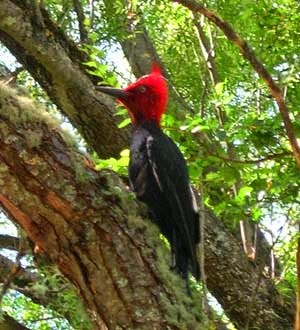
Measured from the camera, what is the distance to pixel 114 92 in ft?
10.2

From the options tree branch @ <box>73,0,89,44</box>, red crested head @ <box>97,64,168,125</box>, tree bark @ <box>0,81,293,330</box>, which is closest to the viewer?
tree bark @ <box>0,81,293,330</box>

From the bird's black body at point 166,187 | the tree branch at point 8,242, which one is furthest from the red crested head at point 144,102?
the tree branch at point 8,242

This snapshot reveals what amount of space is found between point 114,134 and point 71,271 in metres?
1.42

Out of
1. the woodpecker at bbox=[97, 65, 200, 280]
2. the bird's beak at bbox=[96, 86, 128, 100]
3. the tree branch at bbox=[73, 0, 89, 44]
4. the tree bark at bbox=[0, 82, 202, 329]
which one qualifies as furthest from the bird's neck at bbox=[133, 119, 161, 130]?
the tree branch at bbox=[73, 0, 89, 44]

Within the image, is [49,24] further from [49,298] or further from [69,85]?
[49,298]

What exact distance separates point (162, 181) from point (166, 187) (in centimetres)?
3

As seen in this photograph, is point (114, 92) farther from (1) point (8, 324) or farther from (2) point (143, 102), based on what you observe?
(1) point (8, 324)

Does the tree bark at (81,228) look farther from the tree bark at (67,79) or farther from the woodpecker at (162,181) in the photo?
the tree bark at (67,79)

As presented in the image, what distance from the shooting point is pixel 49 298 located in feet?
10.7

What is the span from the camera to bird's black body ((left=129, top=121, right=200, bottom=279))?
2701mm

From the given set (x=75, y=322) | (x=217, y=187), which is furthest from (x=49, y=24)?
(x=75, y=322)

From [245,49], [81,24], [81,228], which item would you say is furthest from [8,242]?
[245,49]

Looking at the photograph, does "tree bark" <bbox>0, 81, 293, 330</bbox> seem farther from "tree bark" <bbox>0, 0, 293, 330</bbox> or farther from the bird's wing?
the bird's wing

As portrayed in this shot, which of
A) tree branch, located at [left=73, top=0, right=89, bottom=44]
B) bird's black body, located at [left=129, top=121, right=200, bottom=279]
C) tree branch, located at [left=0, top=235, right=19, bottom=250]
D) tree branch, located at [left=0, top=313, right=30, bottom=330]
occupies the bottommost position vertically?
tree branch, located at [left=0, top=313, right=30, bottom=330]
